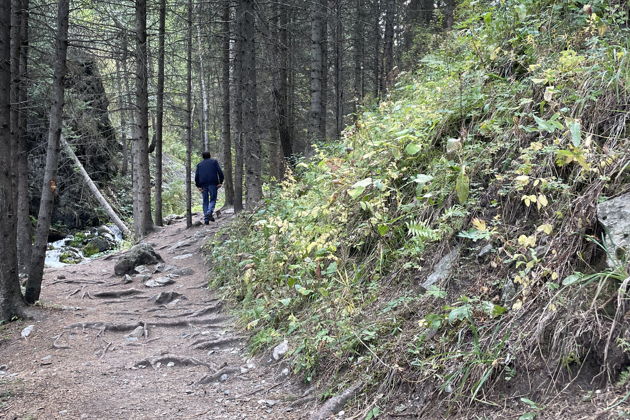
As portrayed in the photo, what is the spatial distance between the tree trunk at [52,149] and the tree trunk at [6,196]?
377 mm

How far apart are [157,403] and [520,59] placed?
5510 mm

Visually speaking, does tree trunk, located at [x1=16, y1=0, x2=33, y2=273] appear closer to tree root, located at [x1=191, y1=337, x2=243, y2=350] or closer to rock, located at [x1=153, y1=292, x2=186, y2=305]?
rock, located at [x1=153, y1=292, x2=186, y2=305]

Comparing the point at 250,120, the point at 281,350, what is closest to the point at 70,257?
the point at 250,120

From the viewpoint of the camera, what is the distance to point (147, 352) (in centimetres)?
621

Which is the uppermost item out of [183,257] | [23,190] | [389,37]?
[389,37]

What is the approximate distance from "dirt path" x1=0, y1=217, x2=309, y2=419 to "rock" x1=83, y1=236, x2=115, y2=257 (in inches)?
322

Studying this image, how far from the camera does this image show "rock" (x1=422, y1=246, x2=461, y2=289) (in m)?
3.99

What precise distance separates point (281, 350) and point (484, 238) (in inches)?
98.7

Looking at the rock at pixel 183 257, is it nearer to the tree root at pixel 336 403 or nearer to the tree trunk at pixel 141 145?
the tree trunk at pixel 141 145

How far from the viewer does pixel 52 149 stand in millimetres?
7238

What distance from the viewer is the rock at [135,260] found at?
10766 millimetres

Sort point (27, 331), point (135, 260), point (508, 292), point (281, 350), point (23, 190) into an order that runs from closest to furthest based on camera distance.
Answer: point (508, 292) → point (281, 350) → point (27, 331) → point (23, 190) → point (135, 260)

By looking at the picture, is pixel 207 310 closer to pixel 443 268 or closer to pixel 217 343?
pixel 217 343

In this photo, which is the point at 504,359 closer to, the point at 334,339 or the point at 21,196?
the point at 334,339
